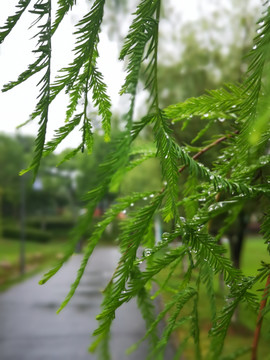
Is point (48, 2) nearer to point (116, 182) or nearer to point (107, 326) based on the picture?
point (116, 182)

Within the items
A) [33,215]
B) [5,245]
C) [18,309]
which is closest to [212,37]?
[18,309]

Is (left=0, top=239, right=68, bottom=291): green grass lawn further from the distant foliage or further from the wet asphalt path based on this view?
the distant foliage

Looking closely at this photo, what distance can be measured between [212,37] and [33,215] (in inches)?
1618

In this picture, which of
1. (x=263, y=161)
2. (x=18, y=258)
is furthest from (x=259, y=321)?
(x=18, y=258)

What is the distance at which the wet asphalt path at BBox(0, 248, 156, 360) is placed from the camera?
9.49m

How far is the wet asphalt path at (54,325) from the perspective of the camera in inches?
374

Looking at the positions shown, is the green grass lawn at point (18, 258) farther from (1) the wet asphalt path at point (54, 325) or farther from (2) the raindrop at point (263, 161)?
(2) the raindrop at point (263, 161)

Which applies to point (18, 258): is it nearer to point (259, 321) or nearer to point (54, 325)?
point (54, 325)

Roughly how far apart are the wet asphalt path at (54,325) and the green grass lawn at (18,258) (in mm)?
1876

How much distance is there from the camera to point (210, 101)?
2.55 ft

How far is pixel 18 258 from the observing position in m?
28.1

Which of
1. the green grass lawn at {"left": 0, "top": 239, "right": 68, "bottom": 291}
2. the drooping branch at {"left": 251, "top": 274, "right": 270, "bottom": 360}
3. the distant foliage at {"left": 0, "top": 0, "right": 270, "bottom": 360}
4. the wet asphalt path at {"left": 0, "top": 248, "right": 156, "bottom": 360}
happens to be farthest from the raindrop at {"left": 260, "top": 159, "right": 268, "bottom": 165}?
the green grass lawn at {"left": 0, "top": 239, "right": 68, "bottom": 291}

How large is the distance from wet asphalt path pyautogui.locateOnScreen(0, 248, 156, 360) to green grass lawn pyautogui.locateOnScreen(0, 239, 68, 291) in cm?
188

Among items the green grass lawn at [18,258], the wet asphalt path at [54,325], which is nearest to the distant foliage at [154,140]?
the wet asphalt path at [54,325]
